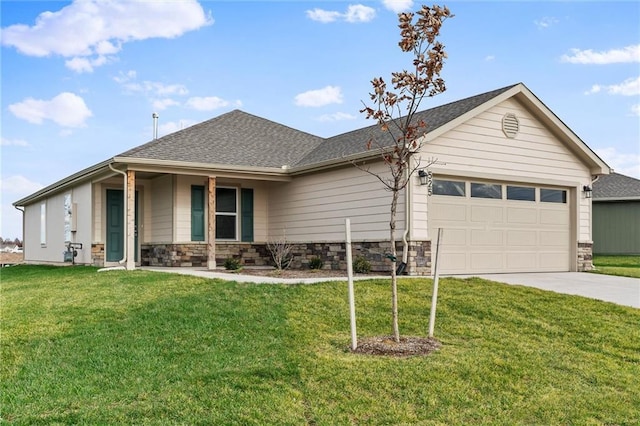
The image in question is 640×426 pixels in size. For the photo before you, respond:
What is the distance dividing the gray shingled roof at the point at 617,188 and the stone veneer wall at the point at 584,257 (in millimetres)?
10270

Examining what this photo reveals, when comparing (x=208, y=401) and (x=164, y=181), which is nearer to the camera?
(x=208, y=401)

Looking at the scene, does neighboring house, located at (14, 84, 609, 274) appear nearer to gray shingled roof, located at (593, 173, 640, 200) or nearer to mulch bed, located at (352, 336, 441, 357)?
mulch bed, located at (352, 336, 441, 357)

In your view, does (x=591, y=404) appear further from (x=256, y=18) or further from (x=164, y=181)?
(x=164, y=181)

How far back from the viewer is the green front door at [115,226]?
1678cm

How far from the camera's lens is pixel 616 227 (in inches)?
962

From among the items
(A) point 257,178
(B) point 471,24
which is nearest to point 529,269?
(B) point 471,24

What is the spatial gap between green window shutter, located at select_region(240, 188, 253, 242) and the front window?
206 mm

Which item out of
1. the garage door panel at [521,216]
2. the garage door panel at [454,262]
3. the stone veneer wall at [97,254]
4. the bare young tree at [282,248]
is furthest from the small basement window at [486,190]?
the stone veneer wall at [97,254]

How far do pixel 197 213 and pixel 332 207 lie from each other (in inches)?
148

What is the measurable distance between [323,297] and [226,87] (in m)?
9.47

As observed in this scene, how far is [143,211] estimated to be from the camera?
1694cm

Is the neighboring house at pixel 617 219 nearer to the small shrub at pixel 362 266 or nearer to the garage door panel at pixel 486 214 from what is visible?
the garage door panel at pixel 486 214

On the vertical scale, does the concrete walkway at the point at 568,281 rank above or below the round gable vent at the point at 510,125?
below

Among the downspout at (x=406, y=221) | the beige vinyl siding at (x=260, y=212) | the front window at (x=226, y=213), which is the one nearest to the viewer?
the downspout at (x=406, y=221)
